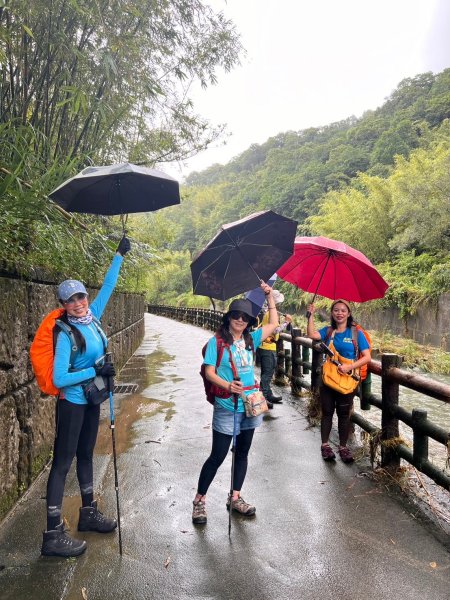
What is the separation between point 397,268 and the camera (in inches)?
719

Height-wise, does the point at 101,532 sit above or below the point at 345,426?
below

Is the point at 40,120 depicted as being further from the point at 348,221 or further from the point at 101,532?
the point at 348,221

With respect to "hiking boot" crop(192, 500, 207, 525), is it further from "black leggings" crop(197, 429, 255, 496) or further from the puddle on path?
the puddle on path

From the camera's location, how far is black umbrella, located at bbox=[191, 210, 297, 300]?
2.97m

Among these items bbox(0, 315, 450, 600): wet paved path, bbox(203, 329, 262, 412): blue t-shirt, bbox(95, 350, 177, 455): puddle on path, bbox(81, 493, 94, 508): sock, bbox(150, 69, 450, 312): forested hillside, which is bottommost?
bbox(95, 350, 177, 455): puddle on path

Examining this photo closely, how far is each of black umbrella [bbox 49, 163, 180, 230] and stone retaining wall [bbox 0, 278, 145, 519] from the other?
0.77 metres

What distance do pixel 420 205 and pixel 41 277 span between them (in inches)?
588

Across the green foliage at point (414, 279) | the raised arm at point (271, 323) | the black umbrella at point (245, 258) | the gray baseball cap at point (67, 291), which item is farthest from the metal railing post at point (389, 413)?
the green foliage at point (414, 279)

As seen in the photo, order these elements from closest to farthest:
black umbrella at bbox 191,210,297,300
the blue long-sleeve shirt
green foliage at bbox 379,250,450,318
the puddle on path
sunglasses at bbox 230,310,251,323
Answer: the blue long-sleeve shirt
sunglasses at bbox 230,310,251,323
black umbrella at bbox 191,210,297,300
the puddle on path
green foliage at bbox 379,250,450,318

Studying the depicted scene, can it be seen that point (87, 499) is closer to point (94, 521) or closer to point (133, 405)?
point (94, 521)

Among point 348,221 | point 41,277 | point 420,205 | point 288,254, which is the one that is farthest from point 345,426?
point 348,221

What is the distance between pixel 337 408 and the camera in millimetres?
3756

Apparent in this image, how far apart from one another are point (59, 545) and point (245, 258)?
→ 2.11 meters

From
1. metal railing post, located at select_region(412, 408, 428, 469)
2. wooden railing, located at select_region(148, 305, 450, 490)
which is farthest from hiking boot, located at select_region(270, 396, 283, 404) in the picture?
metal railing post, located at select_region(412, 408, 428, 469)
